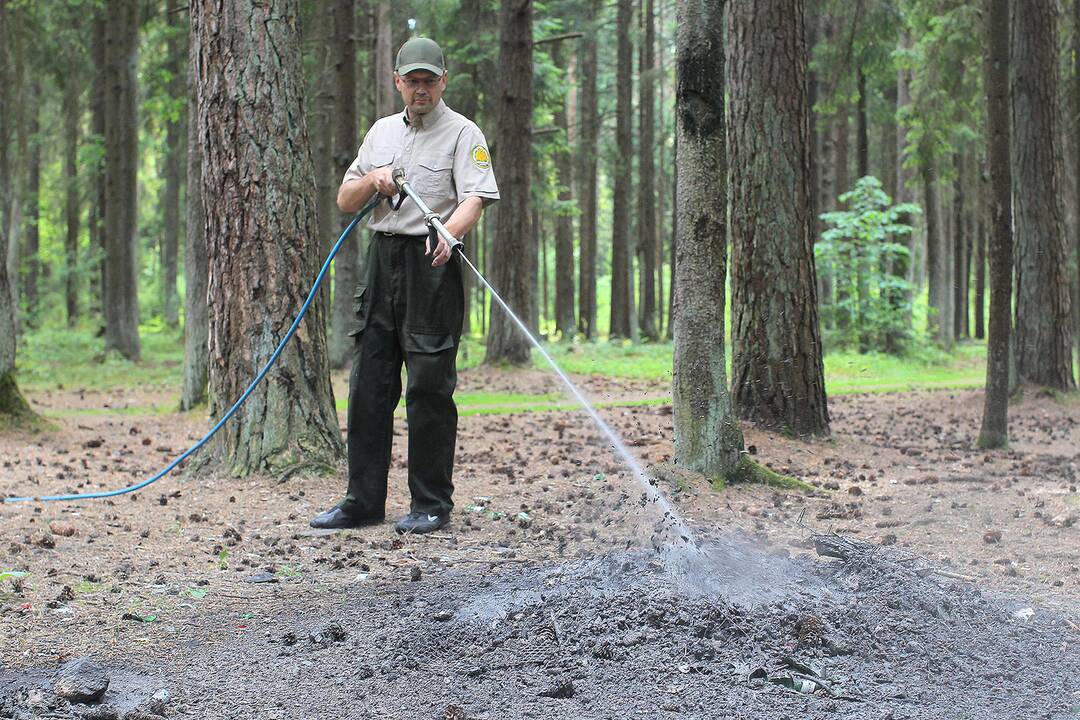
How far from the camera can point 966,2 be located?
16375mm

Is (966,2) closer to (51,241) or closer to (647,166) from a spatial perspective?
(647,166)

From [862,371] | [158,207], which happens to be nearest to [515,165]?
[862,371]

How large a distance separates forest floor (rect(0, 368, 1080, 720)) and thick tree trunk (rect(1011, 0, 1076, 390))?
5.77m

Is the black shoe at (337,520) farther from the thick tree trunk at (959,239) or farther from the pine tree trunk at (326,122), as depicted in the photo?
the thick tree trunk at (959,239)

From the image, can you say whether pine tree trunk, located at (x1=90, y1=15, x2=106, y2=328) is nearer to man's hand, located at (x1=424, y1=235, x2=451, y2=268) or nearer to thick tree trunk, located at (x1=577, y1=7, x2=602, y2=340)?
thick tree trunk, located at (x1=577, y1=7, x2=602, y2=340)

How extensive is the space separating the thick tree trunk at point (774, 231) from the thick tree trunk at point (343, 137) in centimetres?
788

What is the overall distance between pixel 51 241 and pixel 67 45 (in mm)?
23705

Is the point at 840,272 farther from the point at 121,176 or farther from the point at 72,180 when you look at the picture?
the point at 72,180

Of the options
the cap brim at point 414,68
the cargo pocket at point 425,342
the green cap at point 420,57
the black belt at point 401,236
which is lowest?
the cargo pocket at point 425,342

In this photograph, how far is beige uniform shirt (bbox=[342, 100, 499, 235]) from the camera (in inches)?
217

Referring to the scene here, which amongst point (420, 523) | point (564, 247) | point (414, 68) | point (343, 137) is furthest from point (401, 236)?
point (564, 247)

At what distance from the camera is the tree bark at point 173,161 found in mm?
19578

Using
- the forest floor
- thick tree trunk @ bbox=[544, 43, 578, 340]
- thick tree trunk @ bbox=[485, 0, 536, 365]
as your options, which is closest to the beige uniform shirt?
the forest floor

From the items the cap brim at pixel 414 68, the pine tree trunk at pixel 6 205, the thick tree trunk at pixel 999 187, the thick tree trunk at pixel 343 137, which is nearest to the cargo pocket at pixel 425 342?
the cap brim at pixel 414 68
